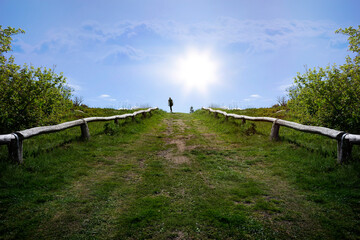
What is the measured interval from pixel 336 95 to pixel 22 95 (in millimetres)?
13286

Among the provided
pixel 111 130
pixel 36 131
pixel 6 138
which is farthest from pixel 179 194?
pixel 111 130

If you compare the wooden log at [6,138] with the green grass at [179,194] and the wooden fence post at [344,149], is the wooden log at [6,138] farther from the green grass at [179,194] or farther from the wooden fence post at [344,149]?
the wooden fence post at [344,149]

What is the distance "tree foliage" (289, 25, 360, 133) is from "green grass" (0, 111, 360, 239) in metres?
1.80

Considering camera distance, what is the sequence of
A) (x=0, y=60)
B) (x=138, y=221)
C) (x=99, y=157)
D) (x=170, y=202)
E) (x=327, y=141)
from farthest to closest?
(x=0, y=60) < (x=327, y=141) < (x=99, y=157) < (x=170, y=202) < (x=138, y=221)

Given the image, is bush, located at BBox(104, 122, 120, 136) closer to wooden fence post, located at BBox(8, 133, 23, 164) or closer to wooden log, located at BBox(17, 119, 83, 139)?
wooden log, located at BBox(17, 119, 83, 139)

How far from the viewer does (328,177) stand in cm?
551

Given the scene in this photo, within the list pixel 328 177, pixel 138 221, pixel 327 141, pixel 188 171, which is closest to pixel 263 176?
pixel 328 177

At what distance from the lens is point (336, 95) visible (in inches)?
333

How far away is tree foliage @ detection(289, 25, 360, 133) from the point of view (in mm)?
8102

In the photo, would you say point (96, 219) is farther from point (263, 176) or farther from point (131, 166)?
point (263, 176)

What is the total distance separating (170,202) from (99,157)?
4336mm

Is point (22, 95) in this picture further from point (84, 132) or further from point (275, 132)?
point (275, 132)

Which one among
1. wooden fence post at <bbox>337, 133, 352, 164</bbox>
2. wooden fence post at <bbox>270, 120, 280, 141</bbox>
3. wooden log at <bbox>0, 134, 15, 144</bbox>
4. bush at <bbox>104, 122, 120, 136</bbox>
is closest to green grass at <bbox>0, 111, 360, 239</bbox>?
wooden fence post at <bbox>337, 133, 352, 164</bbox>

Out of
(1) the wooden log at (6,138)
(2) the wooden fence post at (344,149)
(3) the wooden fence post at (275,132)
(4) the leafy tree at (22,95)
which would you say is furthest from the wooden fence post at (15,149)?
(3) the wooden fence post at (275,132)
